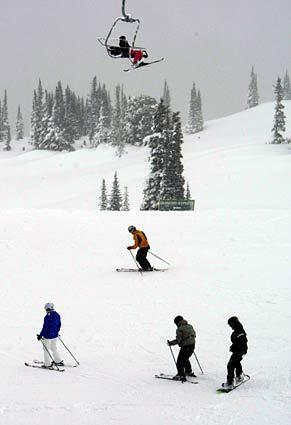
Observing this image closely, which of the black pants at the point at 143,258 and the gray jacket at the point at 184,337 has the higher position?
the black pants at the point at 143,258

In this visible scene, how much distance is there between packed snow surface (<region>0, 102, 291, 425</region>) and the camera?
8.31 m

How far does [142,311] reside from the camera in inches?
564

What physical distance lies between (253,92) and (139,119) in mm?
61467

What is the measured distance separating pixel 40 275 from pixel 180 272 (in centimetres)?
480

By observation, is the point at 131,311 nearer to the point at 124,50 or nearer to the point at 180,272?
the point at 180,272

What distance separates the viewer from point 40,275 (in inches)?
720

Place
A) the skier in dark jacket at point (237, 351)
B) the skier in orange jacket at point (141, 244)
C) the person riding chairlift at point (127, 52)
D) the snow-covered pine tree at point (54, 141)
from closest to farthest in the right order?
the skier in dark jacket at point (237, 351) → the person riding chairlift at point (127, 52) → the skier in orange jacket at point (141, 244) → the snow-covered pine tree at point (54, 141)

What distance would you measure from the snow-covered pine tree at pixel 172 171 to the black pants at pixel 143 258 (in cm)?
2809

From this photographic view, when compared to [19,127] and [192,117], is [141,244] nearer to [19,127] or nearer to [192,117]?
[192,117]

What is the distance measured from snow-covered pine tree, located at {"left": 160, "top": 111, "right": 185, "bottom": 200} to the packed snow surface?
1860 centimetres

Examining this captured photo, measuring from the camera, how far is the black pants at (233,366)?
890 centimetres

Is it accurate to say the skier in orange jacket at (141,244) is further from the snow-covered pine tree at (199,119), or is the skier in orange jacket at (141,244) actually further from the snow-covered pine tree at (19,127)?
the snow-covered pine tree at (19,127)

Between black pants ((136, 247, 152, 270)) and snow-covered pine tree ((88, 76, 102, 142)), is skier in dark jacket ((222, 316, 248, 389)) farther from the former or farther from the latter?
snow-covered pine tree ((88, 76, 102, 142))

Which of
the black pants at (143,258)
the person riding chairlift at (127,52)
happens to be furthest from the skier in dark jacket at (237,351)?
the black pants at (143,258)
